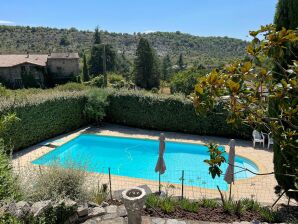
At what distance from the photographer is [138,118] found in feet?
55.2

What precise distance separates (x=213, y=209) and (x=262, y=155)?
23.0ft

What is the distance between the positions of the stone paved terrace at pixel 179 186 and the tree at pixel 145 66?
24512mm

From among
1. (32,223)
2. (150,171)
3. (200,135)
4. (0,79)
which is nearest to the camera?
(32,223)

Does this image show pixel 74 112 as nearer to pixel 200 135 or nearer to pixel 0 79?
pixel 200 135

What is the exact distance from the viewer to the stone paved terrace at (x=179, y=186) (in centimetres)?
852

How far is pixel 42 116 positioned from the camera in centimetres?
1397

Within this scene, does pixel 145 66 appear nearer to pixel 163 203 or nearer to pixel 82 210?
pixel 163 203

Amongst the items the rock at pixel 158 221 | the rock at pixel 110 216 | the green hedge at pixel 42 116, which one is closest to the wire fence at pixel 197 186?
the rock at pixel 110 216

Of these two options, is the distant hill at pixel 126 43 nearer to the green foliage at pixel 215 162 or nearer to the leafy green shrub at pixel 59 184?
the leafy green shrub at pixel 59 184

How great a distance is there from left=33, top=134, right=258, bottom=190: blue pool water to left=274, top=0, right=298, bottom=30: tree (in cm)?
638

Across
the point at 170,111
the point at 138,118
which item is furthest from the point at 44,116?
the point at 170,111

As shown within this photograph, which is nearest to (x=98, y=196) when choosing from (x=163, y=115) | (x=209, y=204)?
(x=209, y=204)

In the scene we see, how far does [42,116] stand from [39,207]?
9483mm

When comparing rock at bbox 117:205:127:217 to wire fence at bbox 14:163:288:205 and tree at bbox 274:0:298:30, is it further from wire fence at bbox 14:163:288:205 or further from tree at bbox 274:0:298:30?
tree at bbox 274:0:298:30
